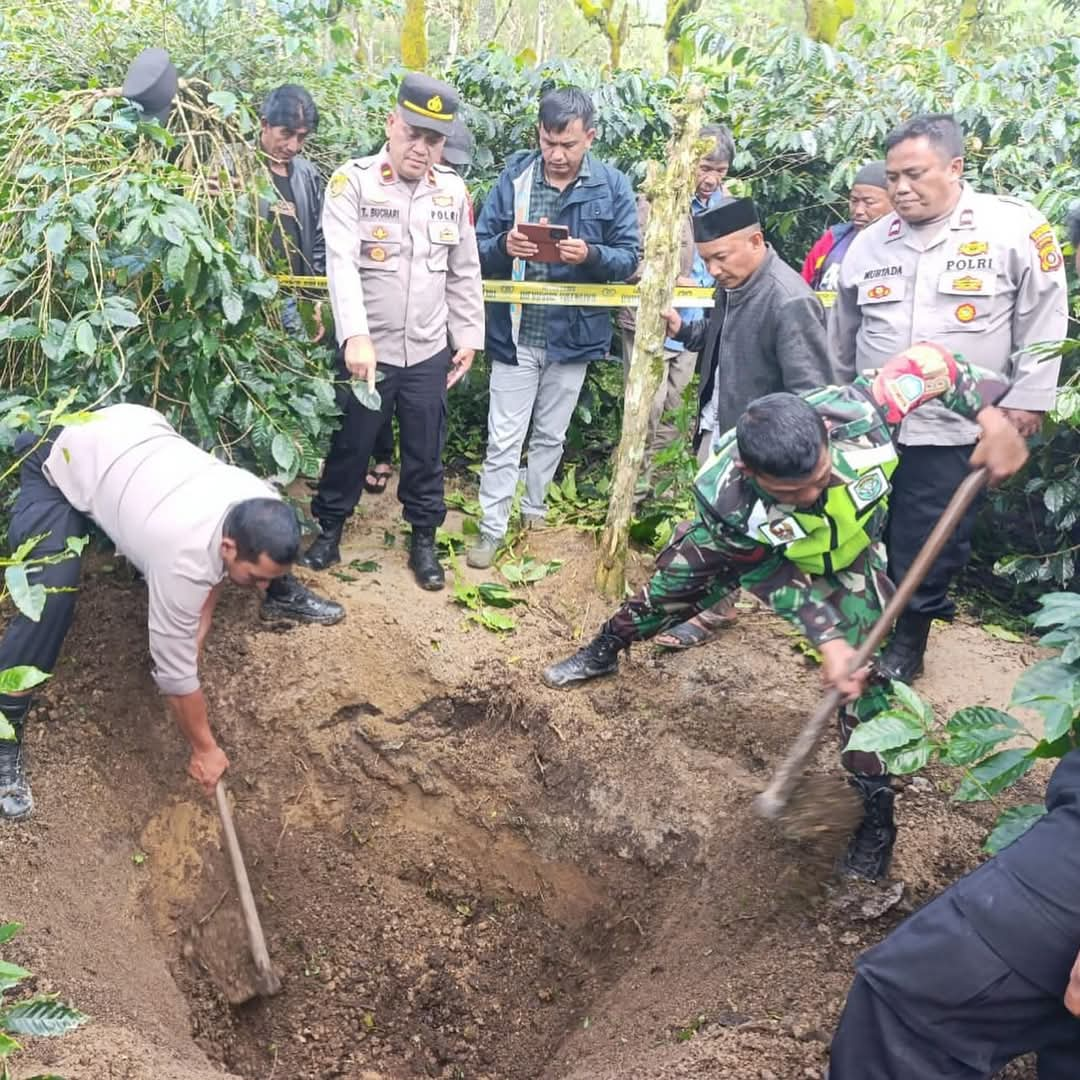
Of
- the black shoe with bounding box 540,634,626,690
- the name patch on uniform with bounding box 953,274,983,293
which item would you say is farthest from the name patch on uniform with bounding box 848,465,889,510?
the black shoe with bounding box 540,634,626,690

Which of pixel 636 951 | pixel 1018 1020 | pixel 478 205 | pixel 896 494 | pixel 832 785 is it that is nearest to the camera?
pixel 1018 1020

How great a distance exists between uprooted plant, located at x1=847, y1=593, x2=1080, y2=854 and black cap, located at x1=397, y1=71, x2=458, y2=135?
2785 millimetres

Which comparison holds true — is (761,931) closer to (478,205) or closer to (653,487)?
(653,487)

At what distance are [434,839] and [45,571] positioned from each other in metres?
1.72

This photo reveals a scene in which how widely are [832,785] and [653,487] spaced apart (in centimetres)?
245

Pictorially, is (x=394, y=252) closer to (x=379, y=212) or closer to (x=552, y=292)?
(x=379, y=212)

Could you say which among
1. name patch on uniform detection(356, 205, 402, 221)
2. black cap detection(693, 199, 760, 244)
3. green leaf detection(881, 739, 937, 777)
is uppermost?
black cap detection(693, 199, 760, 244)

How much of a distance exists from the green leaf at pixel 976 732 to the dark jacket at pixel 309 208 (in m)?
3.55

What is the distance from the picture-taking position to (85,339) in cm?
329

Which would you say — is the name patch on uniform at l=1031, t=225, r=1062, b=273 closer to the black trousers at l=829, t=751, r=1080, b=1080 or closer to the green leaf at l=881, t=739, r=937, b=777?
the green leaf at l=881, t=739, r=937, b=777

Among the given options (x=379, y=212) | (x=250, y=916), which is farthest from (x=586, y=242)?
(x=250, y=916)

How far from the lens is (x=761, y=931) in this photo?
2.93m

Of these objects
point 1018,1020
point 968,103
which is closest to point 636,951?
point 1018,1020

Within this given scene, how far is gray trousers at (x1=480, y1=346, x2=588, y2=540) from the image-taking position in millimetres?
4469
